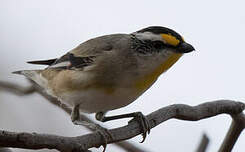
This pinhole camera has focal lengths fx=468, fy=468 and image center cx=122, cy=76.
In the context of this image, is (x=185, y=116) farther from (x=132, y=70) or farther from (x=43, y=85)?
(x=43, y=85)

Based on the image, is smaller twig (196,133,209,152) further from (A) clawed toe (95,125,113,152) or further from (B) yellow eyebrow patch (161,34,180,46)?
(B) yellow eyebrow patch (161,34,180,46)

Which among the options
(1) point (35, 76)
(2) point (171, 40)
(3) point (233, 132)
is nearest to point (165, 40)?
(2) point (171, 40)

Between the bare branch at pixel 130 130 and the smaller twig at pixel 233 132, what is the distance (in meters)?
0.07

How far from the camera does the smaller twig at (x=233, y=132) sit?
2822mm

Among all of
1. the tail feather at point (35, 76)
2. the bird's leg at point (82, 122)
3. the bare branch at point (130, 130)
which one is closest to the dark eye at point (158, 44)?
the bare branch at point (130, 130)

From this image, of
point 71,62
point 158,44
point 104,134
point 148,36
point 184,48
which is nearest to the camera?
point 104,134

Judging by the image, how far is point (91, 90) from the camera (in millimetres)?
3377

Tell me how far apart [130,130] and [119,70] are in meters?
0.50

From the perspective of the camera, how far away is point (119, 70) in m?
3.36

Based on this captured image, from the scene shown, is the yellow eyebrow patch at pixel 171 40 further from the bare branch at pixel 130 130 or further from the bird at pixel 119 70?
the bare branch at pixel 130 130

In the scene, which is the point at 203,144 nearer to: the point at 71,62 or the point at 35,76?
the point at 71,62

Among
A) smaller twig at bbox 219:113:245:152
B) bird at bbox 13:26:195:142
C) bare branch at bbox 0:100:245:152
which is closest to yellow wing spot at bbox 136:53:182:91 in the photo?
bird at bbox 13:26:195:142

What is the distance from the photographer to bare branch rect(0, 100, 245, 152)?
2.07m

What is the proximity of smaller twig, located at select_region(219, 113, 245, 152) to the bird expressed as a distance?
1.92ft
